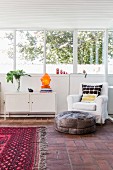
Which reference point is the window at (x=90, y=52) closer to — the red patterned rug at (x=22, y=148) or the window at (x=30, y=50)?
the window at (x=30, y=50)

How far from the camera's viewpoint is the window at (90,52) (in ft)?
22.5

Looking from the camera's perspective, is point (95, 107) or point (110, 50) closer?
point (95, 107)

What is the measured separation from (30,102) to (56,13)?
2248mm

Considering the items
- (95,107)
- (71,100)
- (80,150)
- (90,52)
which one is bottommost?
(80,150)

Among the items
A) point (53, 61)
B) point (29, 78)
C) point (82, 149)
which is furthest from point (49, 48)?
point (82, 149)

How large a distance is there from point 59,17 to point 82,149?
3026 mm

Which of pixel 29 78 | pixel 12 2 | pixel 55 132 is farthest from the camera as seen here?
pixel 29 78

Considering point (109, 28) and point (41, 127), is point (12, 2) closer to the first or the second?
point (41, 127)

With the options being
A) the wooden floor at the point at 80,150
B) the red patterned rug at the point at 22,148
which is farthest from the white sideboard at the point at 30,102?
the red patterned rug at the point at 22,148

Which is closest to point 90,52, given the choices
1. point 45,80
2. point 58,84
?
point 58,84

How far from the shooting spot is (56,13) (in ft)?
17.1

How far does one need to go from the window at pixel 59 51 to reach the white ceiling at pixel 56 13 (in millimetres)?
353

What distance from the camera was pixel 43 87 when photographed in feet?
21.3

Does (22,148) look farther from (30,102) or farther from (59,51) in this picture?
(59,51)
